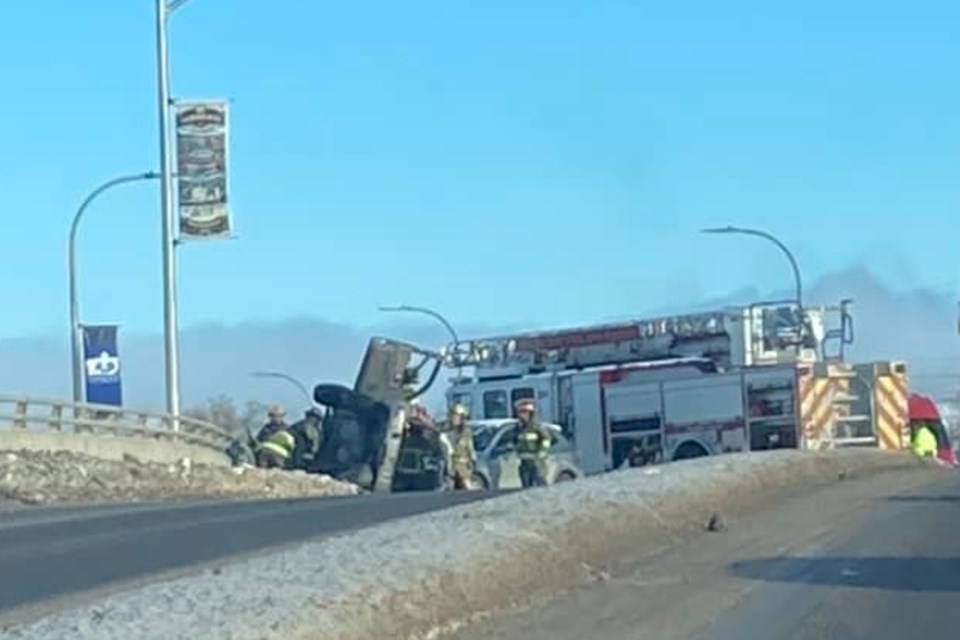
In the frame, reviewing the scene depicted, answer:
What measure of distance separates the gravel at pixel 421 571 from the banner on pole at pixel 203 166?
1952 centimetres

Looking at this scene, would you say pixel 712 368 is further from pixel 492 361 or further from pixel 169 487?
pixel 169 487

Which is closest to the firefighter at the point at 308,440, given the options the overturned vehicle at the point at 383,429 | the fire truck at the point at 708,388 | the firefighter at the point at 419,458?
the overturned vehicle at the point at 383,429

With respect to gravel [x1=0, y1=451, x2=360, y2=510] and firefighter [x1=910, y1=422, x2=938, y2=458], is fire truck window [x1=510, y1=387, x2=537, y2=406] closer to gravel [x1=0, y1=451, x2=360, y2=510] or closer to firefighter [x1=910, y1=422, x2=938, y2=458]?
firefighter [x1=910, y1=422, x2=938, y2=458]

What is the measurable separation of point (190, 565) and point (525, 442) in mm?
18317

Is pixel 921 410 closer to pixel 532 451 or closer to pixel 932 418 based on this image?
pixel 932 418

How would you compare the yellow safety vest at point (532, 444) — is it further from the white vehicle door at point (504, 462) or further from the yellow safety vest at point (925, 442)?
the yellow safety vest at point (925, 442)

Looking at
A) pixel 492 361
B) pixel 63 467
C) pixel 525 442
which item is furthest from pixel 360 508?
pixel 492 361

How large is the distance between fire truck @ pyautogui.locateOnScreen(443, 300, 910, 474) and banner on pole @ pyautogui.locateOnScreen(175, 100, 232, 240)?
10.2m

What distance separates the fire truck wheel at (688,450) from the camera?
47875 mm

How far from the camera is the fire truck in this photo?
47469 millimetres

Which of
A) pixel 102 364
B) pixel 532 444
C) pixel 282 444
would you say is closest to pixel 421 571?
pixel 532 444

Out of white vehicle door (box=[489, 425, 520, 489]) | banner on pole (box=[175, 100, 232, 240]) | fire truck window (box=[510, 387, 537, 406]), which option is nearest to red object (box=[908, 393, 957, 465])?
fire truck window (box=[510, 387, 537, 406])

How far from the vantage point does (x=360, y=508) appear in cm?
2631

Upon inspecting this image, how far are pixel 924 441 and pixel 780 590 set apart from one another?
34.6 meters
